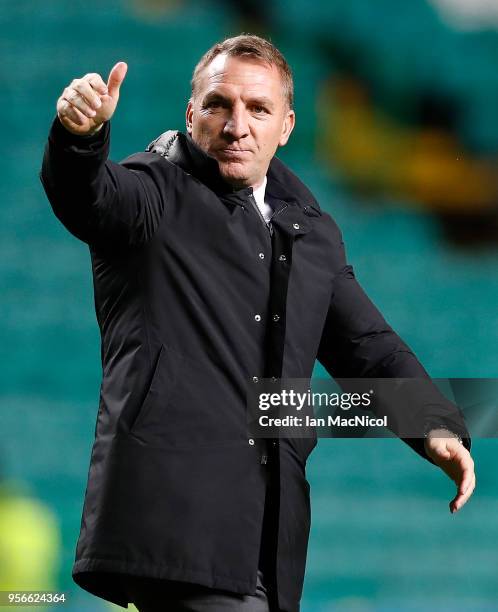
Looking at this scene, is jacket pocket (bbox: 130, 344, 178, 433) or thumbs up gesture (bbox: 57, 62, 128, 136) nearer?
thumbs up gesture (bbox: 57, 62, 128, 136)

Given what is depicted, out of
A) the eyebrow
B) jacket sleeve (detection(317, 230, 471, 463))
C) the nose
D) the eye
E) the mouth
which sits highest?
the eyebrow

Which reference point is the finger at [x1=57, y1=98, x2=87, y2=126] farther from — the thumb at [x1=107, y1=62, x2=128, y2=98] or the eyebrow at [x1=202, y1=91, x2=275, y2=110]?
the eyebrow at [x1=202, y1=91, x2=275, y2=110]

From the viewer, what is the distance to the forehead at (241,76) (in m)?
2.08

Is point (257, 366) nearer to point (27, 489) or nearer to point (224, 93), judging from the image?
point (224, 93)

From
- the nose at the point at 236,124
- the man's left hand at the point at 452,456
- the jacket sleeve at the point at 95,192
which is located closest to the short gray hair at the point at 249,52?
the nose at the point at 236,124

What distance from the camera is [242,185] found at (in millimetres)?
2092

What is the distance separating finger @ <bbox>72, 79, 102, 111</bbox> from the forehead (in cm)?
41

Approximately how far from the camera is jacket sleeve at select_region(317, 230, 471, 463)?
7.22 feet

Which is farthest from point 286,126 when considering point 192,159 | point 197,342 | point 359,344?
point 197,342

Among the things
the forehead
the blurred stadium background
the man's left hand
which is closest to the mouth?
the forehead

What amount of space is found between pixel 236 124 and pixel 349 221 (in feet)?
6.64

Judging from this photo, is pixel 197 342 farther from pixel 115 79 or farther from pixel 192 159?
pixel 115 79

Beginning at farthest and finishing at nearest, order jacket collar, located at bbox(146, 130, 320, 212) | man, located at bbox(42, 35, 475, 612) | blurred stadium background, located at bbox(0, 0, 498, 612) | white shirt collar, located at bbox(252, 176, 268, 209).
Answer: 1. blurred stadium background, located at bbox(0, 0, 498, 612)
2. white shirt collar, located at bbox(252, 176, 268, 209)
3. jacket collar, located at bbox(146, 130, 320, 212)
4. man, located at bbox(42, 35, 475, 612)

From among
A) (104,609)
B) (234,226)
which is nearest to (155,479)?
(234,226)
